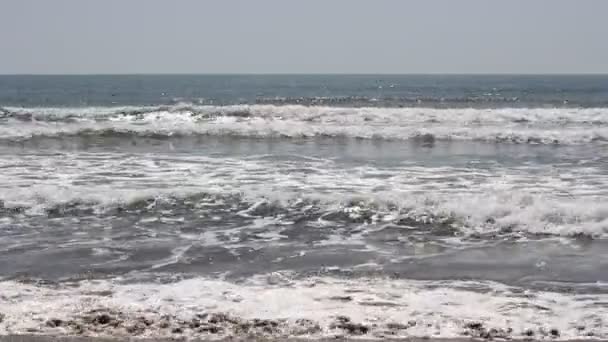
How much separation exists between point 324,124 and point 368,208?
1664 cm

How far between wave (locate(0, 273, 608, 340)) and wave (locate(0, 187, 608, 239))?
252 centimetres

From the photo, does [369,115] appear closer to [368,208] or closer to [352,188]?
[352,188]

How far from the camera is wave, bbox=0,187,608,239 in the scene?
8031 mm

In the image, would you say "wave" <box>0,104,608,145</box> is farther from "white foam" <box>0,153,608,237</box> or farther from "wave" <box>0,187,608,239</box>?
"wave" <box>0,187,608,239</box>

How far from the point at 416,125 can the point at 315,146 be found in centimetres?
787

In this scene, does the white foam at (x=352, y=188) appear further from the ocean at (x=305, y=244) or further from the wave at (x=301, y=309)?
the wave at (x=301, y=309)

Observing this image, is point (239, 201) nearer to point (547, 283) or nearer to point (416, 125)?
point (547, 283)

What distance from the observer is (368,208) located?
29.8 ft

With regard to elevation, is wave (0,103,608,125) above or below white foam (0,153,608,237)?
above

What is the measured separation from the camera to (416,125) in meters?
25.3

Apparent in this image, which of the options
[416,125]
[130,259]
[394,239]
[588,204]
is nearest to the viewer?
[130,259]

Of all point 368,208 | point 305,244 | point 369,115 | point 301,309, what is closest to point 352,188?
point 368,208

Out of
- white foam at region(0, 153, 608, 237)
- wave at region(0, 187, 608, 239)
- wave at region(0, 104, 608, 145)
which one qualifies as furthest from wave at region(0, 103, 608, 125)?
wave at region(0, 187, 608, 239)

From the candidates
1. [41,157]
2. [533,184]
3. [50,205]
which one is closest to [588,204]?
[533,184]
